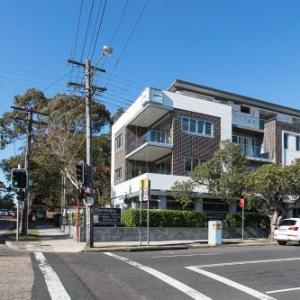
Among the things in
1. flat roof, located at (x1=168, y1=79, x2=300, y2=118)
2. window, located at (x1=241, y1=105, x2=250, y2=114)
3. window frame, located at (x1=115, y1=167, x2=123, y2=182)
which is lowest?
window frame, located at (x1=115, y1=167, x2=123, y2=182)

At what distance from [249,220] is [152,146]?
8594 millimetres

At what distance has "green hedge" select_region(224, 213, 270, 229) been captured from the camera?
116ft

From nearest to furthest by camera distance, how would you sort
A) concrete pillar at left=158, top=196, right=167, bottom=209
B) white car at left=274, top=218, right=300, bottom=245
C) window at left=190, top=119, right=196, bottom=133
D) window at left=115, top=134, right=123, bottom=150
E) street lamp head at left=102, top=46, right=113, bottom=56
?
street lamp head at left=102, top=46, right=113, bottom=56 → white car at left=274, top=218, right=300, bottom=245 → concrete pillar at left=158, top=196, right=167, bottom=209 → window at left=190, top=119, right=196, bottom=133 → window at left=115, top=134, right=123, bottom=150

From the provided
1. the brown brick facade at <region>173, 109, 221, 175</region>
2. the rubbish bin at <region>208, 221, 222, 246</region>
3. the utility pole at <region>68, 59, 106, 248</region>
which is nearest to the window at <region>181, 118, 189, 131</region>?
the brown brick facade at <region>173, 109, 221, 175</region>

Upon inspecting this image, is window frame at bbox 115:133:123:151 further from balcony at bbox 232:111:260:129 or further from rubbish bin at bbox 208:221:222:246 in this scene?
rubbish bin at bbox 208:221:222:246

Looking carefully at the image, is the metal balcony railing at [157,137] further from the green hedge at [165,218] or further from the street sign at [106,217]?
Answer: the street sign at [106,217]

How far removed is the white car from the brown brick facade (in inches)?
444

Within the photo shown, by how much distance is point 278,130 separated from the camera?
4419 cm

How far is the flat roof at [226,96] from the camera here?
144 feet

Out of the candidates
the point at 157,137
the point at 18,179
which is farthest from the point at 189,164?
the point at 18,179

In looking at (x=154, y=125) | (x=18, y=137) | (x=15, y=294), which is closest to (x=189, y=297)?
(x=15, y=294)

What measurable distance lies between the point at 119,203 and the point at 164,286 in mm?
32862

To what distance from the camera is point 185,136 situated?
128 feet

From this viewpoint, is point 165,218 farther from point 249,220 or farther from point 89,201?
point 89,201
